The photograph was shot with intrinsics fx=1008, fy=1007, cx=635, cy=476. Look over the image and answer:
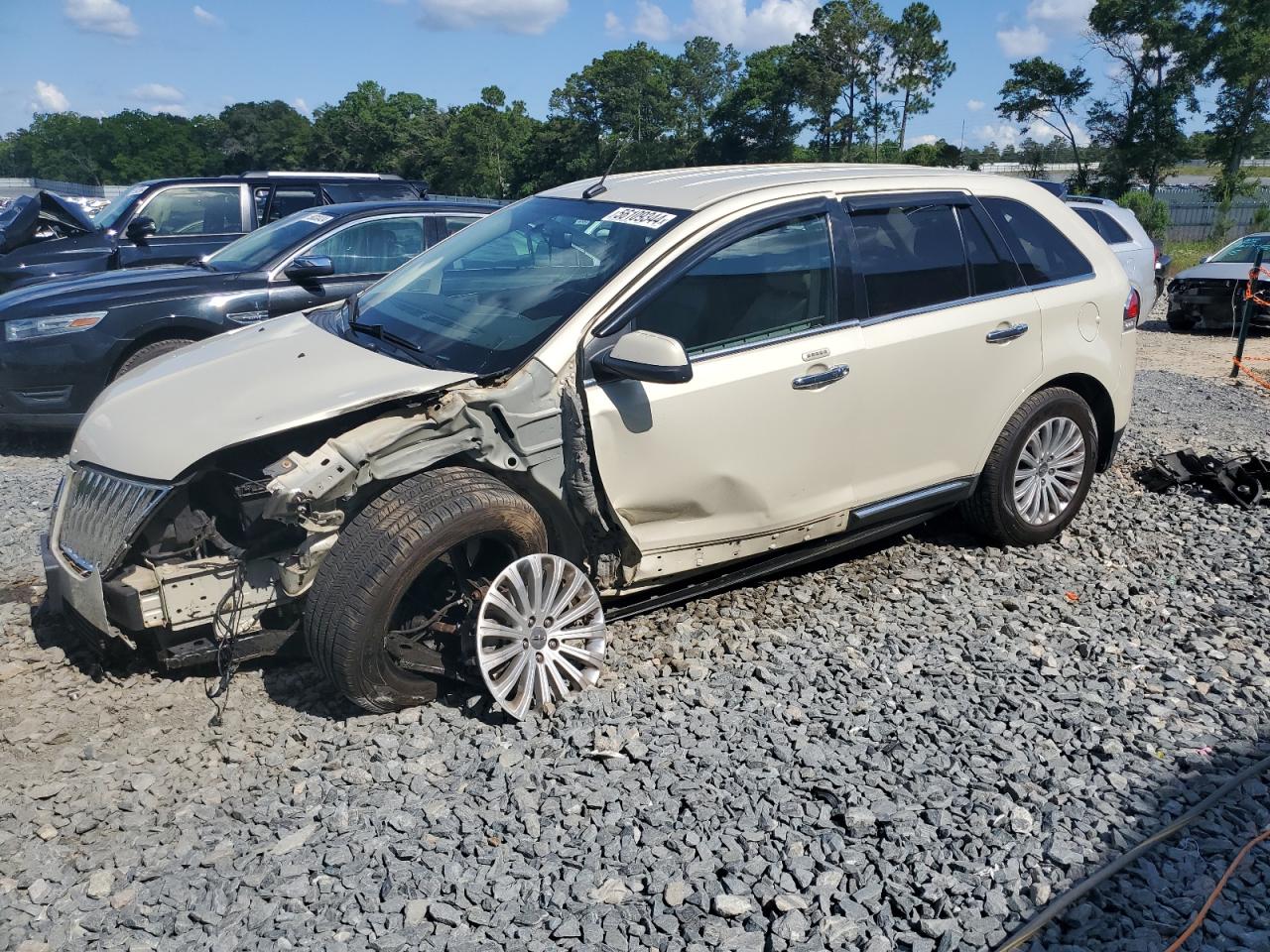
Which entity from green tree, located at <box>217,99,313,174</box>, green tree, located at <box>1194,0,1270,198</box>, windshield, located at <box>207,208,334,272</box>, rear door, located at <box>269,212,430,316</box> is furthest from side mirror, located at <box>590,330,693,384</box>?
green tree, located at <box>217,99,313,174</box>

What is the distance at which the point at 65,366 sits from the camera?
22.6 ft

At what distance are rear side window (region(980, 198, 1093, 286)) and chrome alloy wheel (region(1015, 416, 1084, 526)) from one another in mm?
751

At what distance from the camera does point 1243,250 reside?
52.2ft

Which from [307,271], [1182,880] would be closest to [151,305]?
[307,271]

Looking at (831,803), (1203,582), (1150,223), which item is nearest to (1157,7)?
(1150,223)

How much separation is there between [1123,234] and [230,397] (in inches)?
455

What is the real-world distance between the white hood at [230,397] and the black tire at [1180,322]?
1502 centimetres

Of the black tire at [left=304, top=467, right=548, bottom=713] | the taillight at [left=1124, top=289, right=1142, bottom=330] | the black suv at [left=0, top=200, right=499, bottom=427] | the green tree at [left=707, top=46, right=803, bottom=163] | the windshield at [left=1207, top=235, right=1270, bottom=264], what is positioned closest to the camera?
the black tire at [left=304, top=467, right=548, bottom=713]

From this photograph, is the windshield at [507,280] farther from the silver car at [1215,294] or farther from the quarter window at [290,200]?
the silver car at [1215,294]

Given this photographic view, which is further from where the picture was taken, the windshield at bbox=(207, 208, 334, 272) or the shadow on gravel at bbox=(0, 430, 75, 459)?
the windshield at bbox=(207, 208, 334, 272)

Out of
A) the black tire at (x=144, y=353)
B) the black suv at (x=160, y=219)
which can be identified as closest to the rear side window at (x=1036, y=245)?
the black tire at (x=144, y=353)

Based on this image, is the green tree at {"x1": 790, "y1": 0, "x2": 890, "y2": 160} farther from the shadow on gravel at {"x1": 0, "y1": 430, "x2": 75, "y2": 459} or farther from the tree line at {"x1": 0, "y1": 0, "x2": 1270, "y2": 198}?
the shadow on gravel at {"x1": 0, "y1": 430, "x2": 75, "y2": 459}

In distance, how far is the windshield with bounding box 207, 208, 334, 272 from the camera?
773 centimetres

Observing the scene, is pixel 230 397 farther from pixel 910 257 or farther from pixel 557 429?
pixel 910 257
